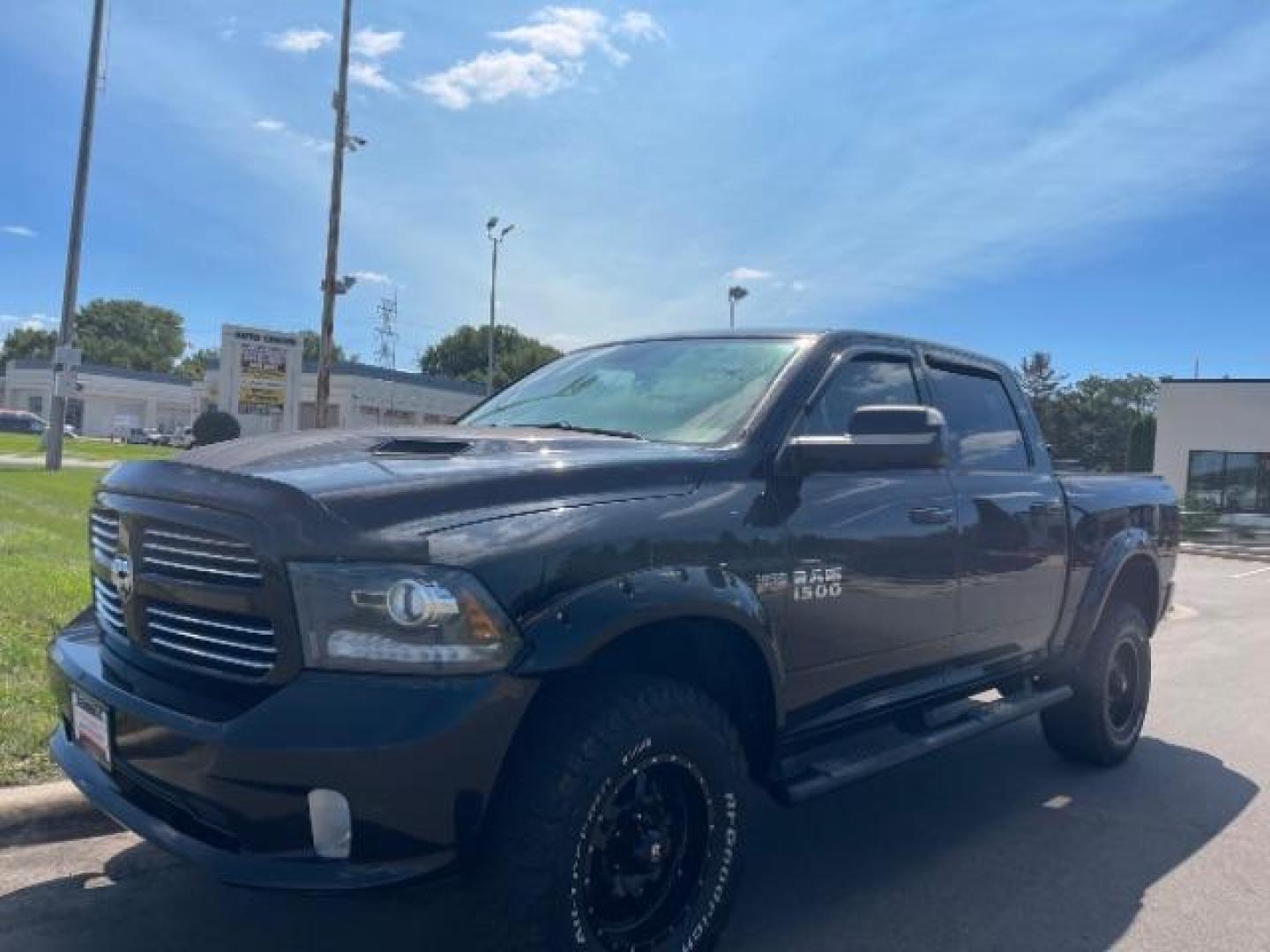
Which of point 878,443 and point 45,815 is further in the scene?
point 45,815

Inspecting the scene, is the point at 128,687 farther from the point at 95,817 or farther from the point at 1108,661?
the point at 1108,661

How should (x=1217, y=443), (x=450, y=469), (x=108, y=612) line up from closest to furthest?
(x=450, y=469) → (x=108, y=612) → (x=1217, y=443)

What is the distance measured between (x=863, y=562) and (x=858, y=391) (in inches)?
31.4

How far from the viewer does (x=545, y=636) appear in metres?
2.72

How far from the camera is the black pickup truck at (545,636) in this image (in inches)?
102

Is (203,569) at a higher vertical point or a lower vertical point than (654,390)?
lower

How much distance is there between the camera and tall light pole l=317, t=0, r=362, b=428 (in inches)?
912

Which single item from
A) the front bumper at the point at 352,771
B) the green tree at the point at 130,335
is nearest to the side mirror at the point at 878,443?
the front bumper at the point at 352,771

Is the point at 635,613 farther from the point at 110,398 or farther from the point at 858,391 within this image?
the point at 110,398

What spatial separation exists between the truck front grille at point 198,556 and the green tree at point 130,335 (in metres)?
120

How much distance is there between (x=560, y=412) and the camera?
4301mm

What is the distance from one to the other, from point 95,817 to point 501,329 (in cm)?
8790

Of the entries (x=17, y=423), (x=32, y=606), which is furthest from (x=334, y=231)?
(x=17, y=423)

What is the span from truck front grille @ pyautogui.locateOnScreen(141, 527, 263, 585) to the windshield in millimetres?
1476
